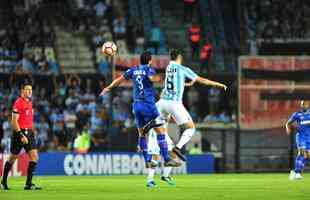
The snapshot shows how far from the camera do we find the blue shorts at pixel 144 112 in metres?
20.0

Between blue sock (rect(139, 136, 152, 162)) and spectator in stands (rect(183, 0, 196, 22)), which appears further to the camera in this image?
spectator in stands (rect(183, 0, 196, 22))

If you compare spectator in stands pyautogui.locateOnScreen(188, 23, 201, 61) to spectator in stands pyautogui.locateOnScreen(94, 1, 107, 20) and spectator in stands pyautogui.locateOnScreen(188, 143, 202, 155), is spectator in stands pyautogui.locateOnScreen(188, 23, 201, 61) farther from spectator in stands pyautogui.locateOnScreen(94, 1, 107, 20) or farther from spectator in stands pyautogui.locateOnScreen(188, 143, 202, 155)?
spectator in stands pyautogui.locateOnScreen(188, 143, 202, 155)

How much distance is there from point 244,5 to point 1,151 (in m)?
14.1

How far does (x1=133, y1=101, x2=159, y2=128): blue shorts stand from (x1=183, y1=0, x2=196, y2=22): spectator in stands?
872 inches

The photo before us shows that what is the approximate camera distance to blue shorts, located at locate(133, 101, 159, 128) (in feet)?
65.7

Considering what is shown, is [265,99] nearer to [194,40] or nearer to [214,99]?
[214,99]

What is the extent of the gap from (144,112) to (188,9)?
22.5 m

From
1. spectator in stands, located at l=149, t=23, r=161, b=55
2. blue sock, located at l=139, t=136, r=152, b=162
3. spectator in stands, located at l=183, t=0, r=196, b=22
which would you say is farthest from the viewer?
spectator in stands, located at l=183, t=0, r=196, b=22

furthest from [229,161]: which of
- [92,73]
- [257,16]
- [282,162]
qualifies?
[257,16]

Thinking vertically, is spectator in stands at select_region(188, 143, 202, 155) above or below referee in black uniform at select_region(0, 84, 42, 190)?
below

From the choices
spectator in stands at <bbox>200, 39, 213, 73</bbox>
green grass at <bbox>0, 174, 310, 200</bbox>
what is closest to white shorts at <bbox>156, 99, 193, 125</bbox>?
green grass at <bbox>0, 174, 310, 200</bbox>

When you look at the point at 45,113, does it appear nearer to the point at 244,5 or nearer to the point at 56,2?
the point at 56,2

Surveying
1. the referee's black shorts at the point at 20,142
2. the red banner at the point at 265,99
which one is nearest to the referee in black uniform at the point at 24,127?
the referee's black shorts at the point at 20,142

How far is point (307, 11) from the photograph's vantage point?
42.3 m
